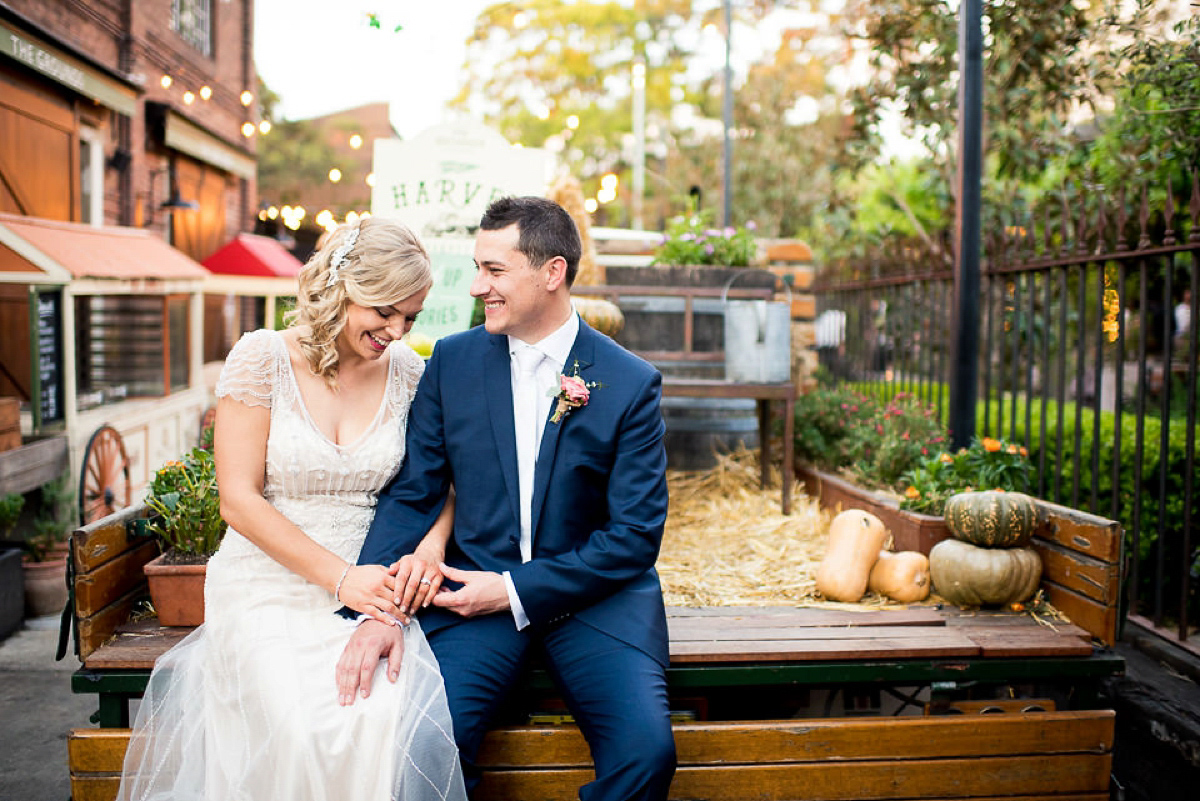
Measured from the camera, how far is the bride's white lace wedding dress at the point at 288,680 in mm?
2459

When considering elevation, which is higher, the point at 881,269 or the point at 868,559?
the point at 881,269

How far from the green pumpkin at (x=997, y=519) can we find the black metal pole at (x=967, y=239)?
1.00m

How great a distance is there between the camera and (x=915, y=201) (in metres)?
18.5

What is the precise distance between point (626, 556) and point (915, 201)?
17206 millimetres

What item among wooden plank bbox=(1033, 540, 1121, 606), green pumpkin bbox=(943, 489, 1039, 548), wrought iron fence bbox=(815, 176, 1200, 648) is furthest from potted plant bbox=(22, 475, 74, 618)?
wrought iron fence bbox=(815, 176, 1200, 648)

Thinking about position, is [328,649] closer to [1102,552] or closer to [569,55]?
[1102,552]

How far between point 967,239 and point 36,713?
467 centimetres

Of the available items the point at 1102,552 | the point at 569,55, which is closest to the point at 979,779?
the point at 1102,552

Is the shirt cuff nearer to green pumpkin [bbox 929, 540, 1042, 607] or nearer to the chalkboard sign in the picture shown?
green pumpkin [bbox 929, 540, 1042, 607]

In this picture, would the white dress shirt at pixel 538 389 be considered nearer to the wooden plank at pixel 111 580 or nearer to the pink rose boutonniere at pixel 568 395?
the pink rose boutonniere at pixel 568 395

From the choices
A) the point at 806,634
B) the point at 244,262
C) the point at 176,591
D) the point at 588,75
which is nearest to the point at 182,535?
the point at 176,591

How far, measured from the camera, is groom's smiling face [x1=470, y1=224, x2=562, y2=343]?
116 inches

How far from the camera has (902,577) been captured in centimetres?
376

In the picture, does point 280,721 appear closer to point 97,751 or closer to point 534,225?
point 97,751
